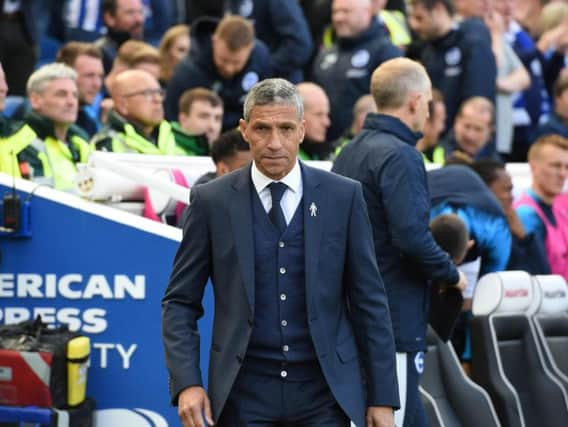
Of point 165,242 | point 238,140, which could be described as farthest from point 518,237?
point 165,242

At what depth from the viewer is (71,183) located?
8.75 meters

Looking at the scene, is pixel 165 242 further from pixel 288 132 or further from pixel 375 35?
→ pixel 375 35

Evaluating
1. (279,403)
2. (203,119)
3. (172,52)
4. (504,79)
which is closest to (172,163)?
(203,119)

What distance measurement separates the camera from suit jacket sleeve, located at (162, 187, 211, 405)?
508 cm

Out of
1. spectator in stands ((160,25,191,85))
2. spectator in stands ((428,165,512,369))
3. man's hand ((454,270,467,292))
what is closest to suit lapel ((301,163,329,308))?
man's hand ((454,270,467,292))

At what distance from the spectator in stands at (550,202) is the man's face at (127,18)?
403 cm

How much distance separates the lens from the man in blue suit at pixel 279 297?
5012mm

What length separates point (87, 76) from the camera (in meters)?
10.9

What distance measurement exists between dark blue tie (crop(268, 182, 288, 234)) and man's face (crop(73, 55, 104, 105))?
5.98 meters

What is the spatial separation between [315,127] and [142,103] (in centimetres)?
147

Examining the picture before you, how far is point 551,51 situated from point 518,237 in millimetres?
5455

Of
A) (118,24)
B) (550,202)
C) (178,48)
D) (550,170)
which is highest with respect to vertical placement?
(118,24)

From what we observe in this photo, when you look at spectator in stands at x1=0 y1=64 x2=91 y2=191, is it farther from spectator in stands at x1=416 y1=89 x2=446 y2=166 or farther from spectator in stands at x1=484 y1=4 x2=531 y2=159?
spectator in stands at x1=484 y1=4 x2=531 y2=159

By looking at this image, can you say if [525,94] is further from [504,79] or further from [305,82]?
[305,82]
